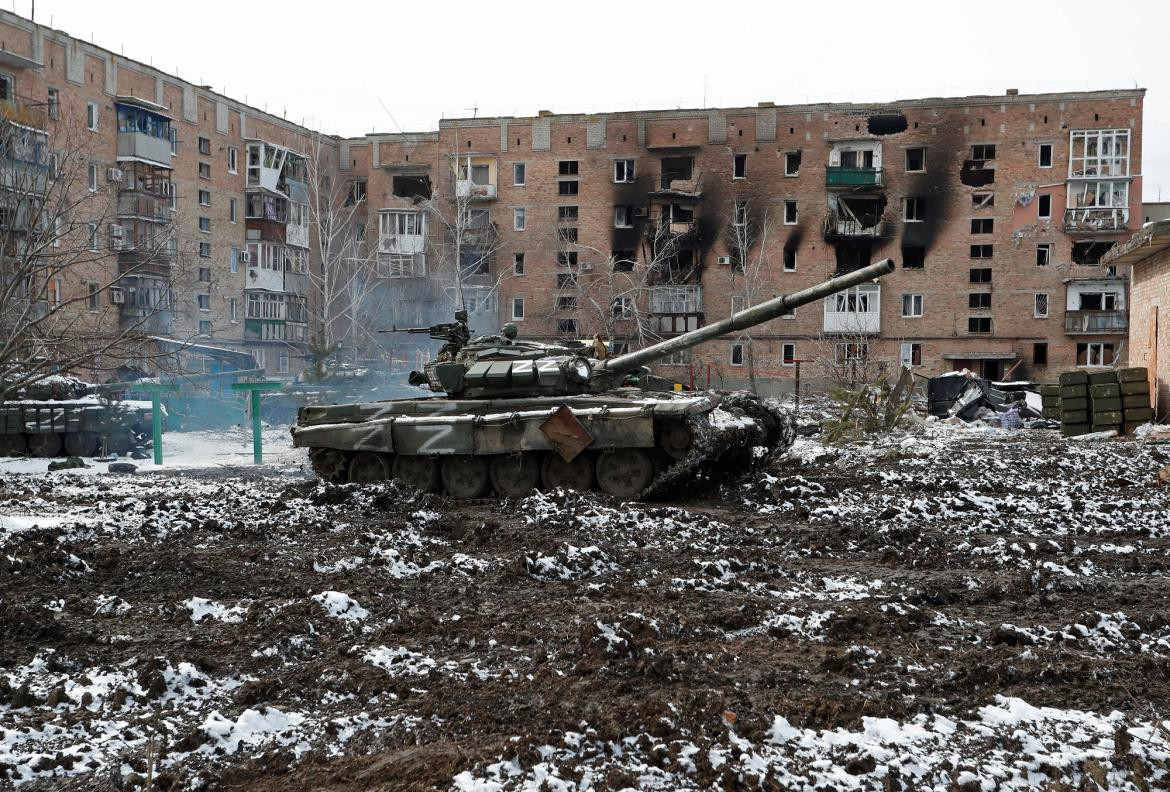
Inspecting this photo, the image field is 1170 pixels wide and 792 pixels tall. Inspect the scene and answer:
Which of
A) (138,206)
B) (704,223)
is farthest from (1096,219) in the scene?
(138,206)

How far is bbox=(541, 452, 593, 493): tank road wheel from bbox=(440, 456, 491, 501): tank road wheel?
960 mm

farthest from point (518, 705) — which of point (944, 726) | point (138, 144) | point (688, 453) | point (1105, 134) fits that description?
point (1105, 134)

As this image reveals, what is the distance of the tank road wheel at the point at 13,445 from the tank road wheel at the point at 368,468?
38.2 feet

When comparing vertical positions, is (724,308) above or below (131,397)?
above

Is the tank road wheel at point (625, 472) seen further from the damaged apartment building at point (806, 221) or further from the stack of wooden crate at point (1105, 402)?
the damaged apartment building at point (806, 221)

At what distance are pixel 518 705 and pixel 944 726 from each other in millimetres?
2064

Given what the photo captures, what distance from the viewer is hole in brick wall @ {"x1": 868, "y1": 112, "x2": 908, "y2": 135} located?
47.3 metres

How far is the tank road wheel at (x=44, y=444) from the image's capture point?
22672 mm

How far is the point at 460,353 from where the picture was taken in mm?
15680

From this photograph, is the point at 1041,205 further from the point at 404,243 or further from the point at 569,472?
the point at 569,472

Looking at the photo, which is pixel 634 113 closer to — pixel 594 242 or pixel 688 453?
pixel 594 242

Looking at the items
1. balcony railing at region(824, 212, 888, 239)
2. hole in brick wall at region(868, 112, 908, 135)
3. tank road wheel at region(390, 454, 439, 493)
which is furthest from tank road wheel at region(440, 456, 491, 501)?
hole in brick wall at region(868, 112, 908, 135)

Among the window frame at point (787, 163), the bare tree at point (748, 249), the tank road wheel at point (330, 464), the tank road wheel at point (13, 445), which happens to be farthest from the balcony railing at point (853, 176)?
the tank road wheel at point (330, 464)

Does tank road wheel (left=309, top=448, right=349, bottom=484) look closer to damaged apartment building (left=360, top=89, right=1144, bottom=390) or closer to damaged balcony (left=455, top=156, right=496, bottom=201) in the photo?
damaged apartment building (left=360, top=89, right=1144, bottom=390)
